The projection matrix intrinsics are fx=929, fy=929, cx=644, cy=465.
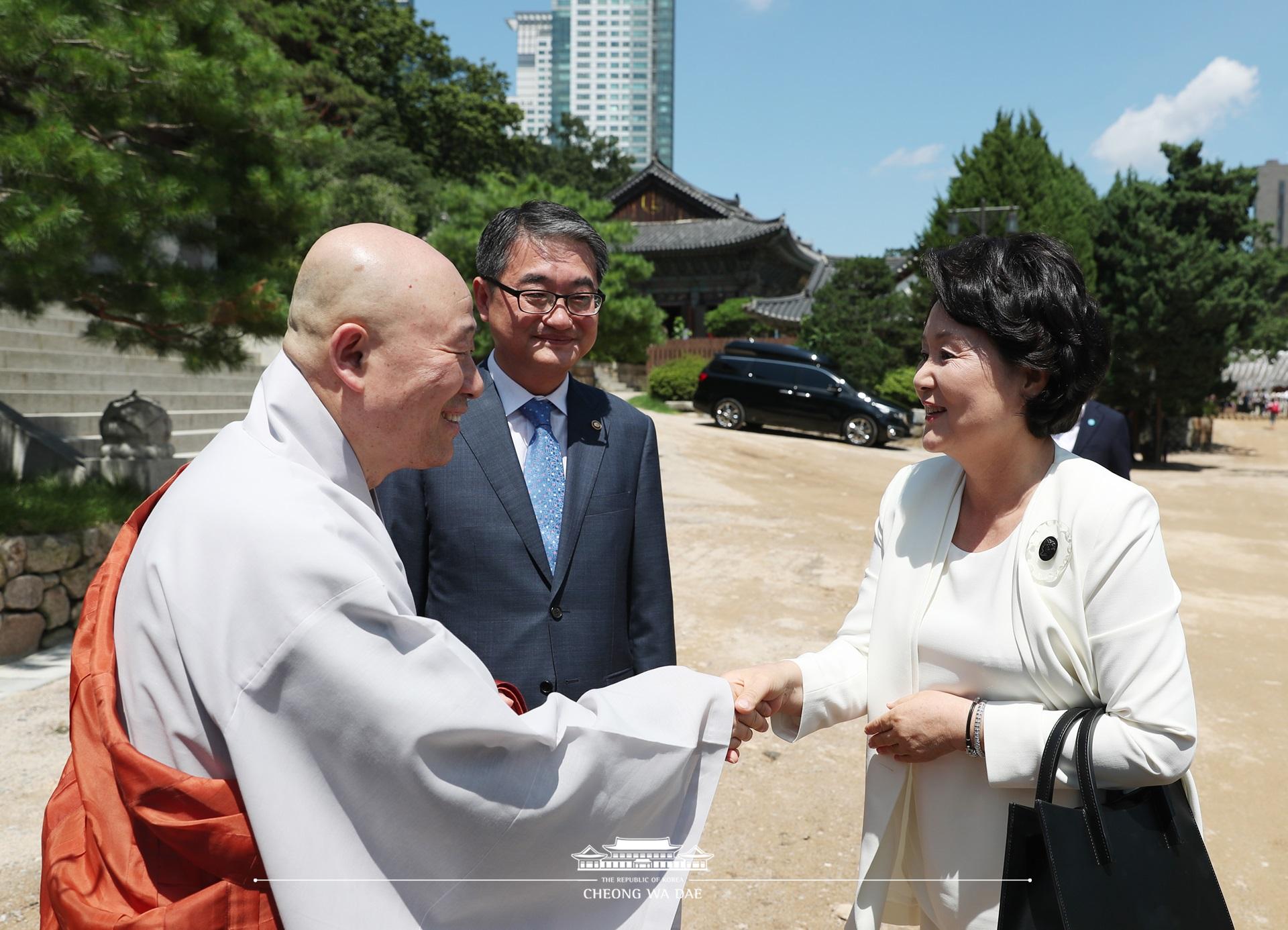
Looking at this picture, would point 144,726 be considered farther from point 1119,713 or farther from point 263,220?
point 263,220

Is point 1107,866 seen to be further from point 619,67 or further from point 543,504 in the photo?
point 619,67

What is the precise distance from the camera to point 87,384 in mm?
9664

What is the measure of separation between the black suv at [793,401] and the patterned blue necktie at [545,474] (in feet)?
54.0

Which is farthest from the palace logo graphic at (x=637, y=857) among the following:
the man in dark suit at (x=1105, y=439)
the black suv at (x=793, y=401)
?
the black suv at (x=793, y=401)

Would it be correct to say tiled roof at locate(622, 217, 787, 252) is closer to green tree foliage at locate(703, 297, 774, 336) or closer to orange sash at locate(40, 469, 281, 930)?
green tree foliage at locate(703, 297, 774, 336)

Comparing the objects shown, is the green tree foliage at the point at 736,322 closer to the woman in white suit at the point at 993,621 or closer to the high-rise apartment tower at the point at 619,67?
the woman in white suit at the point at 993,621

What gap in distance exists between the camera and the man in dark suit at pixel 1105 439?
5078mm

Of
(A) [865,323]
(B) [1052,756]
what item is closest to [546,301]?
(B) [1052,756]

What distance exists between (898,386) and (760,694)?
20.0 meters

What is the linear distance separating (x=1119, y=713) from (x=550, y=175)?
1718 inches

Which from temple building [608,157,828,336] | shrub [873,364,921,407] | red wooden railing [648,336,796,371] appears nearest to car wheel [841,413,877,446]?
shrub [873,364,921,407]

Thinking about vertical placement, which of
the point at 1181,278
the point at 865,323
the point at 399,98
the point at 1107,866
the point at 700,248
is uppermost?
the point at 399,98

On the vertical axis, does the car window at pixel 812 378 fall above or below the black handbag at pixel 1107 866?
above

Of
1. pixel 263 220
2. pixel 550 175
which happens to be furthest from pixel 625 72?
pixel 263 220
